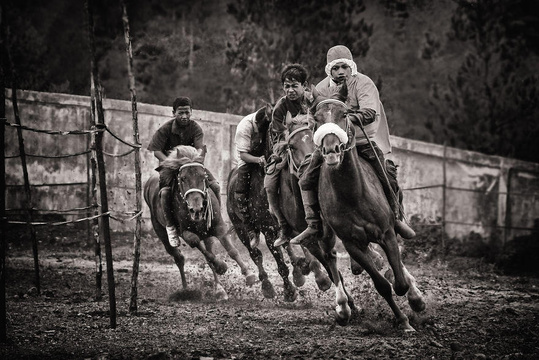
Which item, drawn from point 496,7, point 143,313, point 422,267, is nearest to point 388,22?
point 496,7

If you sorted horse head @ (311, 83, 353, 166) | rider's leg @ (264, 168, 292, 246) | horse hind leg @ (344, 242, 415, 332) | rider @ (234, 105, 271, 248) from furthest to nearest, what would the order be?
rider @ (234, 105, 271, 248) < rider's leg @ (264, 168, 292, 246) < horse hind leg @ (344, 242, 415, 332) < horse head @ (311, 83, 353, 166)

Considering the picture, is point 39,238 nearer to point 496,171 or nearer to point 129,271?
point 129,271

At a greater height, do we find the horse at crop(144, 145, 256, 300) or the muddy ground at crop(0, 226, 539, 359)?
the horse at crop(144, 145, 256, 300)

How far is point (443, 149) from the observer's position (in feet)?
64.1

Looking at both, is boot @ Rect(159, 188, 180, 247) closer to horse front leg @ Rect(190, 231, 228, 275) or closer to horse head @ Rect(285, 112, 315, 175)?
horse front leg @ Rect(190, 231, 228, 275)

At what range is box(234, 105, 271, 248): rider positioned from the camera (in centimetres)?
1174

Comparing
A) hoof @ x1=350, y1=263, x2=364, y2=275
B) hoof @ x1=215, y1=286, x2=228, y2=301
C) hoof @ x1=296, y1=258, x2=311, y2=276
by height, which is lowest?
hoof @ x1=215, y1=286, x2=228, y2=301

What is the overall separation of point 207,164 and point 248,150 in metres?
8.36

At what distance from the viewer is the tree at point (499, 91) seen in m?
20.4

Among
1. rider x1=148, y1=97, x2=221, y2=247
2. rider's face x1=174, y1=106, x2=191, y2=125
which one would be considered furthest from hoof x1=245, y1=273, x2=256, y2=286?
rider's face x1=174, y1=106, x2=191, y2=125

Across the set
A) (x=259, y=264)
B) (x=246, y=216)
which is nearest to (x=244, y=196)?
(x=246, y=216)

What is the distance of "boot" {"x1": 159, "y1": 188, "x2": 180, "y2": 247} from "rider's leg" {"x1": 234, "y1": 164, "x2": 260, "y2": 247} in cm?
108

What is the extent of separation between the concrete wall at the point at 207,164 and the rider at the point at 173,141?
22.9 ft

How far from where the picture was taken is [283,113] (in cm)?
1055
